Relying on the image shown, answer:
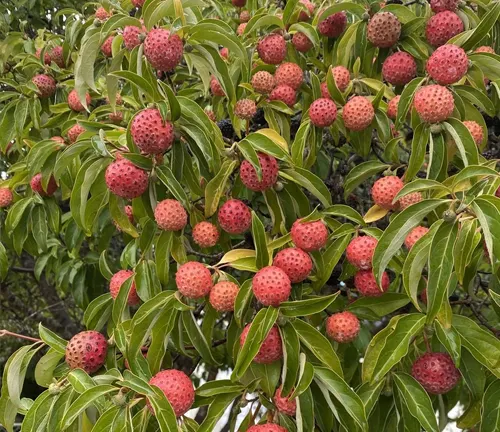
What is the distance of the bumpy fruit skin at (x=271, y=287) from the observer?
4.55ft

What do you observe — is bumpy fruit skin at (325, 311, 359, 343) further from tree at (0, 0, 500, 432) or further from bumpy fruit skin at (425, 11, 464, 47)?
bumpy fruit skin at (425, 11, 464, 47)

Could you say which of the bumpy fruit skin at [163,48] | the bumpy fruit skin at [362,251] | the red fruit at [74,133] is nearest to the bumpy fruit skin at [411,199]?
the bumpy fruit skin at [362,251]

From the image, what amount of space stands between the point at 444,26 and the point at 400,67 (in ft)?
0.57

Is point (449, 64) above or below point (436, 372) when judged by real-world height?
above

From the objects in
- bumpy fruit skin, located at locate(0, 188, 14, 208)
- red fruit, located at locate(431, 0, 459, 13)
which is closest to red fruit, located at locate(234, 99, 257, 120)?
red fruit, located at locate(431, 0, 459, 13)

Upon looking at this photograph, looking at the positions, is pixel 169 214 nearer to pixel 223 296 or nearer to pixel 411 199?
pixel 223 296

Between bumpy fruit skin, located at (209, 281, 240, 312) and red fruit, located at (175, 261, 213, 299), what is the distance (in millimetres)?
28

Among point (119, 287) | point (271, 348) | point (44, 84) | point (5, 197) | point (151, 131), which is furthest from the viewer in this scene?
point (44, 84)

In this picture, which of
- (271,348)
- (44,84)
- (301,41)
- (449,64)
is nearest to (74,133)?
(44,84)

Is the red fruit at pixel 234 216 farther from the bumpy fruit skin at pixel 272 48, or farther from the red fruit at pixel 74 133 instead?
the red fruit at pixel 74 133

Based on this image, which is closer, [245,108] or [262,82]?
[245,108]

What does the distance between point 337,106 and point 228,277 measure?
70 cm

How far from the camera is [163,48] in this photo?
1.57 metres

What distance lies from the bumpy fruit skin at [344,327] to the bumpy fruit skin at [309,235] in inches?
7.9
